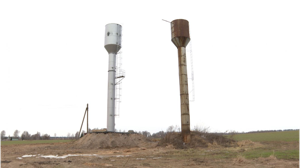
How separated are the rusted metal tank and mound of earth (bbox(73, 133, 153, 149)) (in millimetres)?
6017

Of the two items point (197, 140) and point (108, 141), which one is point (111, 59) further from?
point (197, 140)

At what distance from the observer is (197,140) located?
26.1 m

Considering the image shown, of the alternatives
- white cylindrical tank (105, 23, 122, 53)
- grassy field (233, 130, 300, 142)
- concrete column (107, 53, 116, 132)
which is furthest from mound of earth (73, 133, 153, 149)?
grassy field (233, 130, 300, 142)

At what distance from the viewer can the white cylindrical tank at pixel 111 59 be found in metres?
33.3

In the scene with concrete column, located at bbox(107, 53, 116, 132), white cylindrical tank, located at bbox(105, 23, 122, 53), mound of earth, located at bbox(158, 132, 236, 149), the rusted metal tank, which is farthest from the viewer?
white cylindrical tank, located at bbox(105, 23, 122, 53)

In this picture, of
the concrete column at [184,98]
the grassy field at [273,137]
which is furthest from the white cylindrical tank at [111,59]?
the grassy field at [273,137]

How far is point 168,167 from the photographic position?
1113 centimetres

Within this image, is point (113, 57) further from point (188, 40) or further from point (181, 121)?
point (181, 121)

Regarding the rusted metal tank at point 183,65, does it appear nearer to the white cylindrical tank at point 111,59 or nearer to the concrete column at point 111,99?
the white cylindrical tank at point 111,59

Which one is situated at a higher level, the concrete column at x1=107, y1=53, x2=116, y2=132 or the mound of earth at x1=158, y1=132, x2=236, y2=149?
the concrete column at x1=107, y1=53, x2=116, y2=132

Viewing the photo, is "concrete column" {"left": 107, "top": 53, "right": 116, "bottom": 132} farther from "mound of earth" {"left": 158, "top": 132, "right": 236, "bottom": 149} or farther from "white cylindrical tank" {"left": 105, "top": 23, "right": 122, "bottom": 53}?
"mound of earth" {"left": 158, "top": 132, "right": 236, "bottom": 149}

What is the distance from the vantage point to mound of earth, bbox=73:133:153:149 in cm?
2882

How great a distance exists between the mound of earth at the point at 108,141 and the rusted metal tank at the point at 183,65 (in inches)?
237

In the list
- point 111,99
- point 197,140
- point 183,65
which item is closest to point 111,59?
point 111,99
